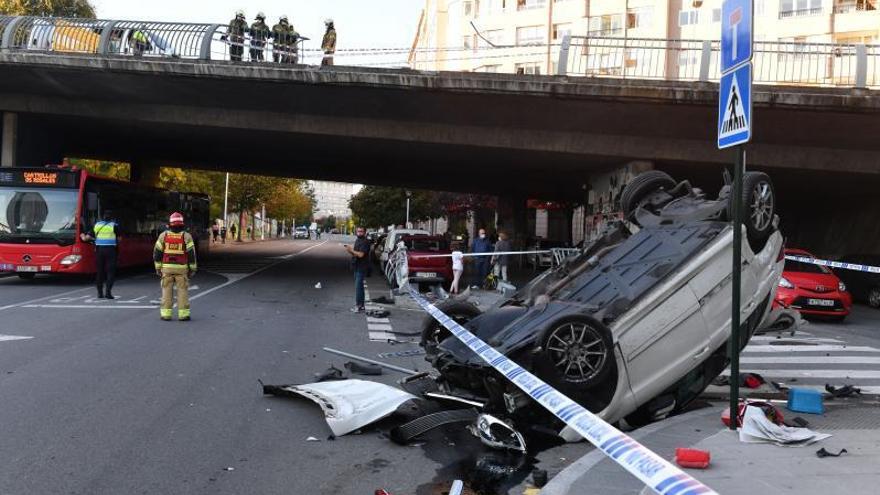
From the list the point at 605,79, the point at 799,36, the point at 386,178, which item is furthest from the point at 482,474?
the point at 799,36

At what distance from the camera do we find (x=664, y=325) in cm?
579

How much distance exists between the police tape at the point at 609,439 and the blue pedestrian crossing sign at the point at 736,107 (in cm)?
237

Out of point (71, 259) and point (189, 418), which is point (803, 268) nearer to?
point (189, 418)

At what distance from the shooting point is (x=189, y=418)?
6109 millimetres

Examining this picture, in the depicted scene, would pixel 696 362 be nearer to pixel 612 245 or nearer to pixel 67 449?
pixel 612 245

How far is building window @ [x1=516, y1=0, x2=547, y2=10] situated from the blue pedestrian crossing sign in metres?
50.0

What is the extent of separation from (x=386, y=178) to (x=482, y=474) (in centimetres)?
3058

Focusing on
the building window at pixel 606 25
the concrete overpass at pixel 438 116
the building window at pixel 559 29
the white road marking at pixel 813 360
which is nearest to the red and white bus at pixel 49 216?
the concrete overpass at pixel 438 116

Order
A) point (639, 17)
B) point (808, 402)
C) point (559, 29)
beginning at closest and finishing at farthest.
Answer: point (808, 402) < point (639, 17) < point (559, 29)

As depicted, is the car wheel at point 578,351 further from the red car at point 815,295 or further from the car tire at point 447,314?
the red car at point 815,295

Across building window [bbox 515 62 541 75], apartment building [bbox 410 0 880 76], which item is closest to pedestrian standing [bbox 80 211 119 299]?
apartment building [bbox 410 0 880 76]

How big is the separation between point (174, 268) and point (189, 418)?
6.29m

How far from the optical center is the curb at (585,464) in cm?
443

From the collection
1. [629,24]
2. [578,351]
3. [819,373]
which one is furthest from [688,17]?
[578,351]
